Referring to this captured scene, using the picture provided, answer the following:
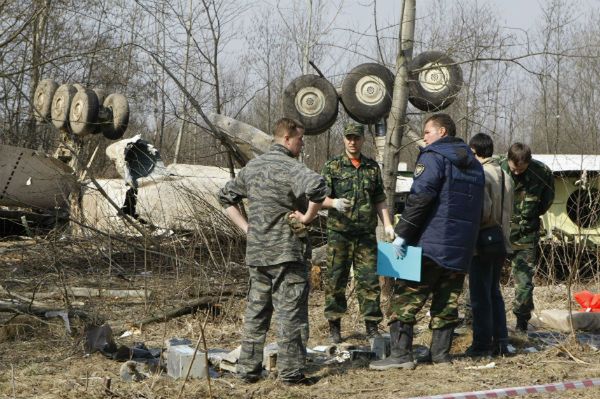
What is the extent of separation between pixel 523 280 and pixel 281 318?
270cm

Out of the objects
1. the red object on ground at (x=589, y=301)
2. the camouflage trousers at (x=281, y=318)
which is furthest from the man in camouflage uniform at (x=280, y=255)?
the red object on ground at (x=589, y=301)

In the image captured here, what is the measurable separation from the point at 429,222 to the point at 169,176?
22.6 ft

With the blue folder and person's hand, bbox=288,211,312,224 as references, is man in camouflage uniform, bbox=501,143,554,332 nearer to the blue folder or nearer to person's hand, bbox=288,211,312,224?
the blue folder

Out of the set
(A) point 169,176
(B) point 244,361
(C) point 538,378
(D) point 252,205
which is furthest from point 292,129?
(A) point 169,176

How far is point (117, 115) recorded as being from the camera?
16.0 metres

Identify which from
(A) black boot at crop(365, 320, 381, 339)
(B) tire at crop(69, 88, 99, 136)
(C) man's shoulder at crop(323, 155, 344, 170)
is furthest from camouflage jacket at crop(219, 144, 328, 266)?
(B) tire at crop(69, 88, 99, 136)

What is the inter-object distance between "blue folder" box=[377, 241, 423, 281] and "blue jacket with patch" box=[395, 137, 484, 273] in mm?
100

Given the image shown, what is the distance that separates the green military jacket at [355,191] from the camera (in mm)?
7133

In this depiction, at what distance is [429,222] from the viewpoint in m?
5.84

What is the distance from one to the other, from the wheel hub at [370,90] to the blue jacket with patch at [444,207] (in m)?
5.28

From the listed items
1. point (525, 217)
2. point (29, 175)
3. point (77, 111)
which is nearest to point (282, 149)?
point (525, 217)

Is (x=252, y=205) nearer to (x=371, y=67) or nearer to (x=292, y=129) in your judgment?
(x=292, y=129)

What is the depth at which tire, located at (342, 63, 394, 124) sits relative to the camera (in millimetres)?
11141

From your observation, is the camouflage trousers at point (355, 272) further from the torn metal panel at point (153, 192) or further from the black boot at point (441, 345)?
the torn metal panel at point (153, 192)
